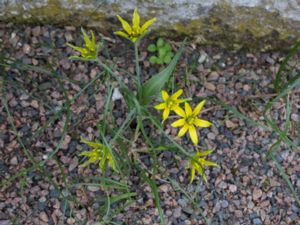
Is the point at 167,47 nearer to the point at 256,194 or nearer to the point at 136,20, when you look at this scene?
the point at 136,20

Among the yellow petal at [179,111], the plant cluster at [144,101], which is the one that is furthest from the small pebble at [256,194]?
the yellow petal at [179,111]

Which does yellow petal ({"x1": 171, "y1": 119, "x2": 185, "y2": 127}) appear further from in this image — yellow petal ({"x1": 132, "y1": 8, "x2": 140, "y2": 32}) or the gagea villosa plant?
yellow petal ({"x1": 132, "y1": 8, "x2": 140, "y2": 32})

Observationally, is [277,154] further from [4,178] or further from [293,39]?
[4,178]

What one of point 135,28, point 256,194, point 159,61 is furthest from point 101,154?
point 256,194

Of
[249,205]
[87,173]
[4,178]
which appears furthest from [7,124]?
[249,205]

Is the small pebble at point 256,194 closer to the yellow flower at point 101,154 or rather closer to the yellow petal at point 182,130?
the yellow petal at point 182,130

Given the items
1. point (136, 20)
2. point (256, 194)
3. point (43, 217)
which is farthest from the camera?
point (256, 194)
